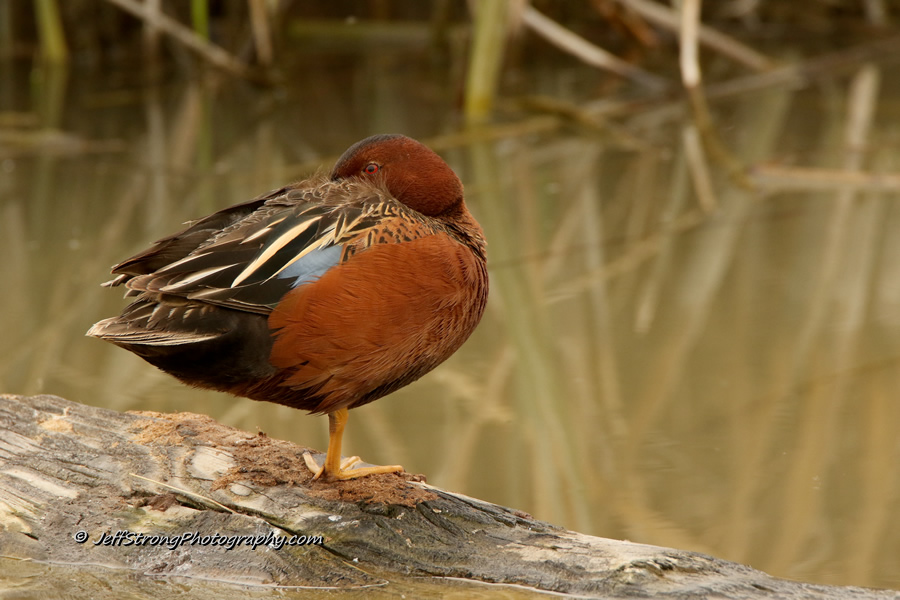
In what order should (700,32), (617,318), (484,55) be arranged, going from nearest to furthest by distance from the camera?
(617,318)
(484,55)
(700,32)

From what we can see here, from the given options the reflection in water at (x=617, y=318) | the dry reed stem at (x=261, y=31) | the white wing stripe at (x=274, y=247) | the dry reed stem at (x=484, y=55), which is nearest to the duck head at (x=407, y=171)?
the white wing stripe at (x=274, y=247)

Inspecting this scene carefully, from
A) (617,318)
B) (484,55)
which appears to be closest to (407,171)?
(617,318)

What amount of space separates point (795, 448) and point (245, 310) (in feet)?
6.16

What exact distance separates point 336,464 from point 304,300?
50 centimetres

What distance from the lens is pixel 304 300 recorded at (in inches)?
87.4

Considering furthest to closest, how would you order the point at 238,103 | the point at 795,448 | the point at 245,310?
the point at 238,103, the point at 795,448, the point at 245,310

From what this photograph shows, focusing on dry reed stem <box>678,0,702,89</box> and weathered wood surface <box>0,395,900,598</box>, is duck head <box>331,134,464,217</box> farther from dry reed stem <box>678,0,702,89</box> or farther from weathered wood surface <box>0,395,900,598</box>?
dry reed stem <box>678,0,702,89</box>

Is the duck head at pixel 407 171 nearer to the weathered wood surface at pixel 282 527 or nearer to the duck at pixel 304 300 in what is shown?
the duck at pixel 304 300

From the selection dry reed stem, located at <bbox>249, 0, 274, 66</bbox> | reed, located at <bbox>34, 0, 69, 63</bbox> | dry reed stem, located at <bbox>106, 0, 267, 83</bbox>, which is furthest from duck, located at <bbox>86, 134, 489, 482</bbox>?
reed, located at <bbox>34, 0, 69, 63</bbox>

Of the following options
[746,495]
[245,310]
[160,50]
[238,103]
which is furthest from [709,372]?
[160,50]

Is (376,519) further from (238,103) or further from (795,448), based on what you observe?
(238,103)

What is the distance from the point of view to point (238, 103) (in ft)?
28.2

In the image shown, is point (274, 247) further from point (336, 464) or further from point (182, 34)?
point (182, 34)

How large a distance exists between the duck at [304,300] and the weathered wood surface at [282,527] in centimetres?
26
